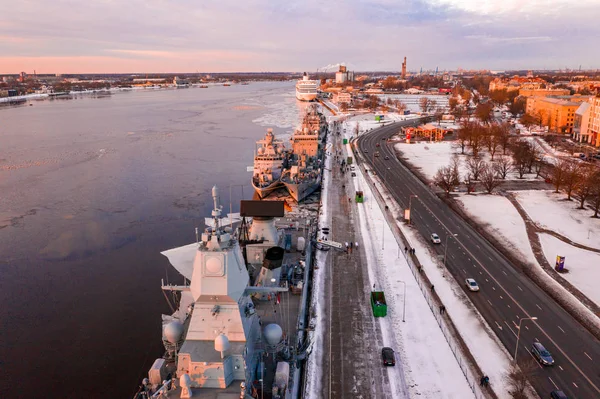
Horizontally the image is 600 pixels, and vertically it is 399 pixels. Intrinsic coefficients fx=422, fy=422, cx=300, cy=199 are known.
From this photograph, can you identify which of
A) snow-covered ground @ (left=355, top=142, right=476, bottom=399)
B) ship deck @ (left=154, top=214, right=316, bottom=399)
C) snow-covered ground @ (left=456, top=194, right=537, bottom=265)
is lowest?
snow-covered ground @ (left=355, top=142, right=476, bottom=399)

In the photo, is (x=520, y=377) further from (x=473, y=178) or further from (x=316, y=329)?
(x=473, y=178)

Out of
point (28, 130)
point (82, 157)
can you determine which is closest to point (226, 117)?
point (28, 130)

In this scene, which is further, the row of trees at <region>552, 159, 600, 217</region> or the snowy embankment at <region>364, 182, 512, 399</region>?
the row of trees at <region>552, 159, 600, 217</region>

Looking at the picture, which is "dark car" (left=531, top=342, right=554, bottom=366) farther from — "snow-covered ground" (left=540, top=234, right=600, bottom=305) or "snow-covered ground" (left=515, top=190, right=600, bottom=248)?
"snow-covered ground" (left=515, top=190, right=600, bottom=248)

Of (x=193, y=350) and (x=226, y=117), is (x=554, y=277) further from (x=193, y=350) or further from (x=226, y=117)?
(x=226, y=117)

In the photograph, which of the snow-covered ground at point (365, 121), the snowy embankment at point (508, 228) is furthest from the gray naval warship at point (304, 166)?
the snow-covered ground at point (365, 121)

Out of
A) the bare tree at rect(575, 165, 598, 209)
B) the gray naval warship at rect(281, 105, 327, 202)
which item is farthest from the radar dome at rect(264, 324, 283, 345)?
the bare tree at rect(575, 165, 598, 209)

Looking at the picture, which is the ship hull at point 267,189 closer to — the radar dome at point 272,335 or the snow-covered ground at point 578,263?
the snow-covered ground at point 578,263

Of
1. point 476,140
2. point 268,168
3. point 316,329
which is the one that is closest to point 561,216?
point 316,329
